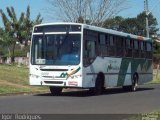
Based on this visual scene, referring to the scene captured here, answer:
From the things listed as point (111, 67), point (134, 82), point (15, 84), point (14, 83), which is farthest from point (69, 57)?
point (134, 82)

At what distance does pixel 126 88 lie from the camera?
30641 mm

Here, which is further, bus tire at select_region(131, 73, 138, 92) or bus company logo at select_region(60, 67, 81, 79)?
bus tire at select_region(131, 73, 138, 92)

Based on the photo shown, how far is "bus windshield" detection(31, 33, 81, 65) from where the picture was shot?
22203 millimetres

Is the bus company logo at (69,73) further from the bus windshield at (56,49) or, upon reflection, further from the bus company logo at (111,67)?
the bus company logo at (111,67)

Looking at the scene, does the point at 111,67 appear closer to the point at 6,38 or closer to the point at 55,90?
the point at 55,90

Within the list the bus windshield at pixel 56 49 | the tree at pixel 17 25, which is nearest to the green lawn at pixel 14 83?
the bus windshield at pixel 56 49

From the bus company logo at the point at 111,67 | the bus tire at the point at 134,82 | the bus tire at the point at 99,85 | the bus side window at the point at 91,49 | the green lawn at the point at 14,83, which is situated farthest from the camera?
the bus tire at the point at 134,82

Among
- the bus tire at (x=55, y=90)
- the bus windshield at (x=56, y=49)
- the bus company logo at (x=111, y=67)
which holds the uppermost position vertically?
the bus windshield at (x=56, y=49)

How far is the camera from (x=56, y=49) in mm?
22375

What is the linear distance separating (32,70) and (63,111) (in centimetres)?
760

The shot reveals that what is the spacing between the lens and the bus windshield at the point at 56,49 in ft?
72.8

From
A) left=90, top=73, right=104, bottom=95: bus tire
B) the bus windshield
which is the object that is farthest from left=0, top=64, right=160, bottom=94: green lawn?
left=90, top=73, right=104, bottom=95: bus tire

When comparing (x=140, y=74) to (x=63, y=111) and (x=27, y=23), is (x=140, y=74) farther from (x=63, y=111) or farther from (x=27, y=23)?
(x=27, y=23)

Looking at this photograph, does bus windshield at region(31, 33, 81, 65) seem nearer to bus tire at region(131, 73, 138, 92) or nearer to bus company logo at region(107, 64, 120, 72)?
bus company logo at region(107, 64, 120, 72)
